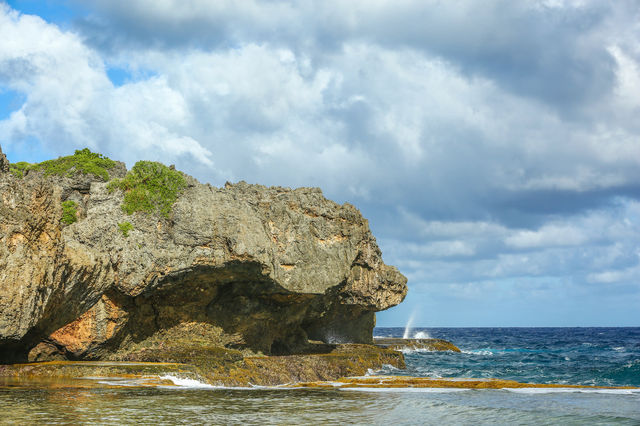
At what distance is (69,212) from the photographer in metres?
24.8

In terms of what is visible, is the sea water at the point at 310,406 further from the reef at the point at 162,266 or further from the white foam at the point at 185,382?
the reef at the point at 162,266

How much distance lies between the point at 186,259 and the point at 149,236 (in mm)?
1836

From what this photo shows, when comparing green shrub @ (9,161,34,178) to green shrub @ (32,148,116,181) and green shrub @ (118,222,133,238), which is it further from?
green shrub @ (118,222,133,238)

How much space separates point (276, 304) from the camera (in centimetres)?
3002

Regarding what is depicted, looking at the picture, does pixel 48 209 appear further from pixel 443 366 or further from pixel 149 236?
pixel 443 366

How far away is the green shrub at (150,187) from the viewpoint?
2508 centimetres

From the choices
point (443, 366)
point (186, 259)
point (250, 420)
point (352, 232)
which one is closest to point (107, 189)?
point (186, 259)

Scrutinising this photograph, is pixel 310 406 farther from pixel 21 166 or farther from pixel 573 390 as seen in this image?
pixel 21 166

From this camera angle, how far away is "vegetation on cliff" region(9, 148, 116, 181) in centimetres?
2683

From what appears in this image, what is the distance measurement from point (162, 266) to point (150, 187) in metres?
3.99

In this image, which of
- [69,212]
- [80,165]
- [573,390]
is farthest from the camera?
[80,165]

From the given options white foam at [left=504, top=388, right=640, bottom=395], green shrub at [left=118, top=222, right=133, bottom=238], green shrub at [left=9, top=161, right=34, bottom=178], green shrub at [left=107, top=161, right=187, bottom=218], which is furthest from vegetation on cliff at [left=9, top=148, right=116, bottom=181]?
white foam at [left=504, top=388, right=640, bottom=395]

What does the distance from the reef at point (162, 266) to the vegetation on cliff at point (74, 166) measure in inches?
2.8

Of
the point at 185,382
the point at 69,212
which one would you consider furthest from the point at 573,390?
the point at 69,212
